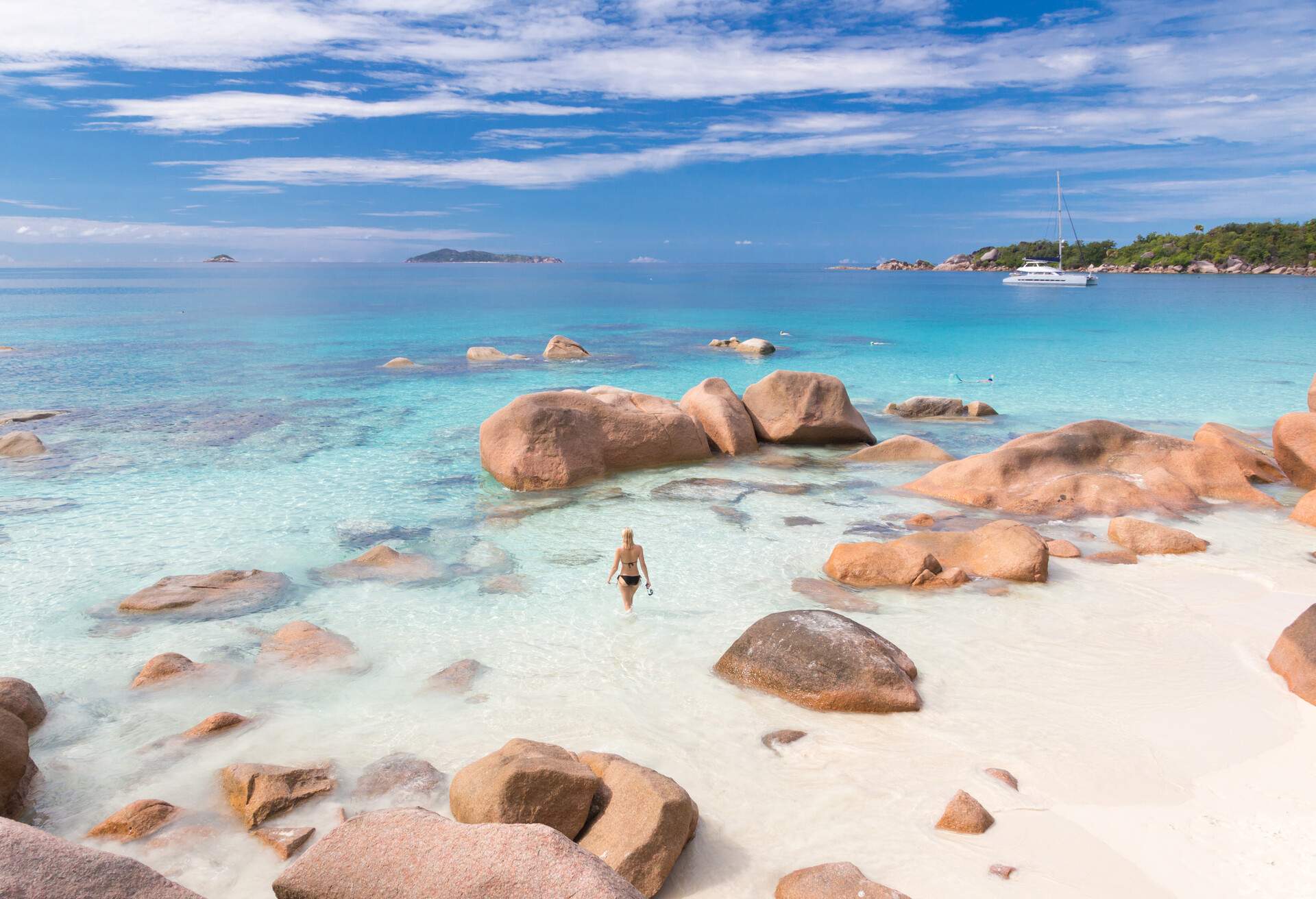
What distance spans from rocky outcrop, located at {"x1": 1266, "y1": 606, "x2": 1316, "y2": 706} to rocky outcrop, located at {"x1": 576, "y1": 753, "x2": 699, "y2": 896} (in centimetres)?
599

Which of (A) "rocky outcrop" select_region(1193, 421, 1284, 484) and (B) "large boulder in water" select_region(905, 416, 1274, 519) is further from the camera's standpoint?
(A) "rocky outcrop" select_region(1193, 421, 1284, 484)

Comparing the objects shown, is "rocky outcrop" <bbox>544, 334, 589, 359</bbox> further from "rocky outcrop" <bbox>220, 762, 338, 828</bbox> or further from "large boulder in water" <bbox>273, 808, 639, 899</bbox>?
"large boulder in water" <bbox>273, 808, 639, 899</bbox>

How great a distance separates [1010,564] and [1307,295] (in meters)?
87.1

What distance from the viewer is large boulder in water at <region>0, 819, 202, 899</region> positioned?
3482 mm

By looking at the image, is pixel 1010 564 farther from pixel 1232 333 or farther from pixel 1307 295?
pixel 1307 295

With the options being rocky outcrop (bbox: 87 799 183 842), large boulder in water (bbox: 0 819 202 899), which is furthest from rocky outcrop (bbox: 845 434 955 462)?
large boulder in water (bbox: 0 819 202 899)

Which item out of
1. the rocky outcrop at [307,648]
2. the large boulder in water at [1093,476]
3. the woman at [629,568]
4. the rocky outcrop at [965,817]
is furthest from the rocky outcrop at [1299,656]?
the rocky outcrop at [307,648]

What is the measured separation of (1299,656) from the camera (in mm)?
7746

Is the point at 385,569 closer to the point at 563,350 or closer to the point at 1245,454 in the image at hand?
the point at 1245,454

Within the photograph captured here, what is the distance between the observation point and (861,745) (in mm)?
6957

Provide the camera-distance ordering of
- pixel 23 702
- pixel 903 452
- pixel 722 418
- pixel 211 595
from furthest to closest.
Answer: pixel 722 418 → pixel 903 452 → pixel 211 595 → pixel 23 702

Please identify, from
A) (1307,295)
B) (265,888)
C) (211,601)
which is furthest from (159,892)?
(1307,295)

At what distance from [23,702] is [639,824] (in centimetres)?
576

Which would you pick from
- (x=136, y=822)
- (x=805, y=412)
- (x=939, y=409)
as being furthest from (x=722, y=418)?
(x=136, y=822)
